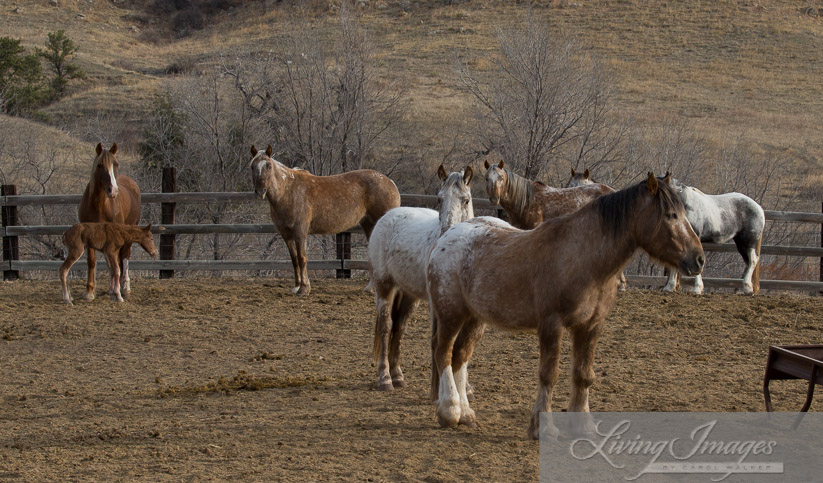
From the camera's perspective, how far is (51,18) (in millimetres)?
50219

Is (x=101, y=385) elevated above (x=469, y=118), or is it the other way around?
(x=469, y=118)

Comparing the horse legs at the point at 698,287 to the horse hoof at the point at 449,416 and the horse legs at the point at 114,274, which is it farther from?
the horse legs at the point at 114,274

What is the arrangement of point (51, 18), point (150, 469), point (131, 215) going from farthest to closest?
A: point (51, 18) < point (131, 215) < point (150, 469)

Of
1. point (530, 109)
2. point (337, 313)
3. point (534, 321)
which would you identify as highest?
point (530, 109)

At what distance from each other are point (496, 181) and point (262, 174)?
10.7 feet

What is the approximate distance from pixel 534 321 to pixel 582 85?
15.4 meters

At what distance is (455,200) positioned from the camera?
19.4 feet

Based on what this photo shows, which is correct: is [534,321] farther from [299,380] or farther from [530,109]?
[530,109]

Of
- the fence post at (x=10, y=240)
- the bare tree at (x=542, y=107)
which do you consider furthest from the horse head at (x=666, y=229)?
the bare tree at (x=542, y=107)

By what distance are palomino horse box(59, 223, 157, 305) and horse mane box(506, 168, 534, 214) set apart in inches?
188

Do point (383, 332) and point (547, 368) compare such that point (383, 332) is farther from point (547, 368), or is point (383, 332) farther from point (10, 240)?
point (10, 240)

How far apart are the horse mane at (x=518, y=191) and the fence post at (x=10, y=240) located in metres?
8.00

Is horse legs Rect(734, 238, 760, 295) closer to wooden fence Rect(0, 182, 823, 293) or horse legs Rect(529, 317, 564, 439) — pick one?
wooden fence Rect(0, 182, 823, 293)

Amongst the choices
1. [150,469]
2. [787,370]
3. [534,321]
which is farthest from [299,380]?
[787,370]
